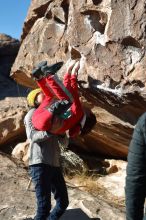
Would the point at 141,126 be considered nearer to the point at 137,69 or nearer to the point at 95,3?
the point at 137,69

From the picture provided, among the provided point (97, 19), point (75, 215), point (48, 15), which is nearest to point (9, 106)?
point (48, 15)

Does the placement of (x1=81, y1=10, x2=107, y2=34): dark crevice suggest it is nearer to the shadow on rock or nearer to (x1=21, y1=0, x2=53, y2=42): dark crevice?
(x1=21, y1=0, x2=53, y2=42): dark crevice

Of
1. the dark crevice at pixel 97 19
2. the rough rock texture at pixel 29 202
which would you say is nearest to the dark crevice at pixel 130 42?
the dark crevice at pixel 97 19

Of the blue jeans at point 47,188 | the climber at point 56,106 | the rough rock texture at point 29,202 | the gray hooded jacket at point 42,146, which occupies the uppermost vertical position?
the climber at point 56,106

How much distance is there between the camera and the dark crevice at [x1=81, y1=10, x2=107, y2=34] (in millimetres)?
5111

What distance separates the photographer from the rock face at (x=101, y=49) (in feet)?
15.8

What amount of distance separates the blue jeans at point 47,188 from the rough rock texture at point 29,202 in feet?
2.65

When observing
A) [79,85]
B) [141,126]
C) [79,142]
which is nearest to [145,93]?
[79,85]

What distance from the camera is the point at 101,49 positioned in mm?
5129

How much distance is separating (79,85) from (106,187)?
2603 millimetres

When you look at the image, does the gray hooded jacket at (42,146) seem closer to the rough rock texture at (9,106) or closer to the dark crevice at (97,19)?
the dark crevice at (97,19)

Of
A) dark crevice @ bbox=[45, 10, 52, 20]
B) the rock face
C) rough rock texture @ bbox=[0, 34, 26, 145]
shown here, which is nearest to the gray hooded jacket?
the rock face

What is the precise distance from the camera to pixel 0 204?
6.39 metres

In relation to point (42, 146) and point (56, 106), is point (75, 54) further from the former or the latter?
point (42, 146)
